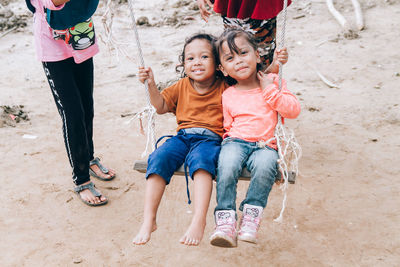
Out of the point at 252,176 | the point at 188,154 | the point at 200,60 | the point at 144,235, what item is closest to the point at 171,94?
the point at 200,60

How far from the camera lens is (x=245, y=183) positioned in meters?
3.03

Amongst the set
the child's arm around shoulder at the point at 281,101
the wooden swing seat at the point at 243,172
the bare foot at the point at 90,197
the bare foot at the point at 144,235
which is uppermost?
the child's arm around shoulder at the point at 281,101

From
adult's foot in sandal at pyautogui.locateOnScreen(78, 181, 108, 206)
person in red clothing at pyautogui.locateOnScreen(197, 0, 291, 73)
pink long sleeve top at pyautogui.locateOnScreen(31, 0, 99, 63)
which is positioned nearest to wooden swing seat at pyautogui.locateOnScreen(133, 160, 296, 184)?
person in red clothing at pyautogui.locateOnScreen(197, 0, 291, 73)

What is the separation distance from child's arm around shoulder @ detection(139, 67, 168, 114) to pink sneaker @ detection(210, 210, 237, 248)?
2.46 feet

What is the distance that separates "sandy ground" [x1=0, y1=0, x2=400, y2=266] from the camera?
233 centimetres

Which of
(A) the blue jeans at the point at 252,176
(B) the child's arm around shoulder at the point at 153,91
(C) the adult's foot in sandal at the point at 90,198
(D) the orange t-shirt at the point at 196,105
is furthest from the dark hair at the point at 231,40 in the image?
(C) the adult's foot in sandal at the point at 90,198

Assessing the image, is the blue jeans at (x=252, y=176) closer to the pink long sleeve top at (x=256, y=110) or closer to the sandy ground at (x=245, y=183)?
the pink long sleeve top at (x=256, y=110)

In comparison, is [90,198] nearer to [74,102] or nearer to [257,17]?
[74,102]

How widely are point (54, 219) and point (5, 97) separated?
256cm

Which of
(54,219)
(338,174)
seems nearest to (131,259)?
(54,219)

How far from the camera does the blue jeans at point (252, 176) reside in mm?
1897

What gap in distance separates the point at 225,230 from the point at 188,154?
1.51 ft

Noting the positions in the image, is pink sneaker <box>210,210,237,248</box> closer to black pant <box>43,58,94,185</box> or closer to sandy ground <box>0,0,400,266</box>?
sandy ground <box>0,0,400,266</box>

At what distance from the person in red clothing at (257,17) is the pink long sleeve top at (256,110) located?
0.22m
